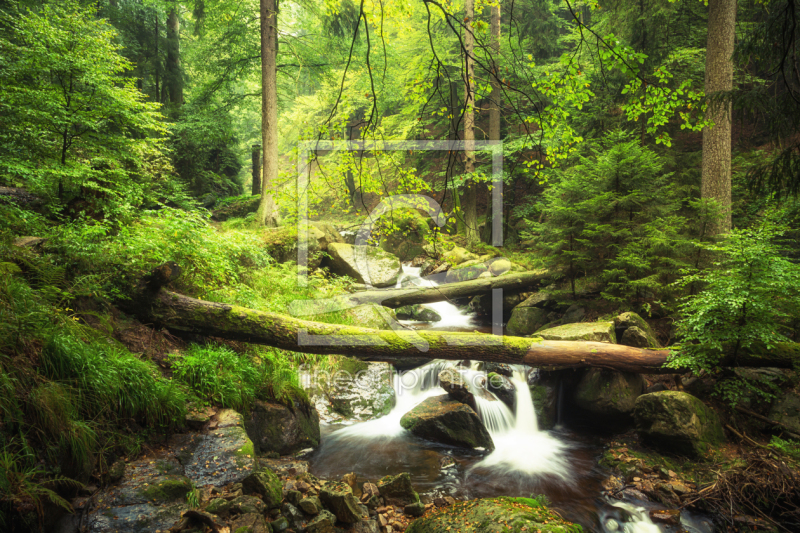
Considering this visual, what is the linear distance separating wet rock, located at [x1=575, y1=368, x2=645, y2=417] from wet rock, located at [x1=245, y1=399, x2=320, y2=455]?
4.53m

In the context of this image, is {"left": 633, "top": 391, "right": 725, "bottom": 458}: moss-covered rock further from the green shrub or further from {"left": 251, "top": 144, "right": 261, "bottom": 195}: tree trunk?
{"left": 251, "top": 144, "right": 261, "bottom": 195}: tree trunk

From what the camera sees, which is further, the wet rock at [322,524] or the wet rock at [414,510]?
the wet rock at [414,510]

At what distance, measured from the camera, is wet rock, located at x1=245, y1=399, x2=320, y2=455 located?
16.0ft

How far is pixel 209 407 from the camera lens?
4.35m

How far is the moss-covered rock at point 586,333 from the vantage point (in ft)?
20.9

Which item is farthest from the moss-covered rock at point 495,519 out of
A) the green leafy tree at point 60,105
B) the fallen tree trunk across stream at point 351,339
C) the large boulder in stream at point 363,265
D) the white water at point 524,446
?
the large boulder in stream at point 363,265

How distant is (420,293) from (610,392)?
Answer: 4.79 metres

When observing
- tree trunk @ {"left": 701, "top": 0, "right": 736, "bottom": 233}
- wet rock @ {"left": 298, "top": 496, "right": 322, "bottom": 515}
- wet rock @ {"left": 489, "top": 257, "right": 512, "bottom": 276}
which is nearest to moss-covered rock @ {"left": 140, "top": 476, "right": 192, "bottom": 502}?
wet rock @ {"left": 298, "top": 496, "right": 322, "bottom": 515}

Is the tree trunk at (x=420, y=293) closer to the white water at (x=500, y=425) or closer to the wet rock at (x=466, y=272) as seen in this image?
the wet rock at (x=466, y=272)

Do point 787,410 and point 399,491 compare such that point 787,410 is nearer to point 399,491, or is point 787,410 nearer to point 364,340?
point 399,491

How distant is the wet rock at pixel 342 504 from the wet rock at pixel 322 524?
0.34ft

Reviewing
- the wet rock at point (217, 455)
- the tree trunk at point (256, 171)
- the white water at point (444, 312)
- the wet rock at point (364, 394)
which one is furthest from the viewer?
the tree trunk at point (256, 171)

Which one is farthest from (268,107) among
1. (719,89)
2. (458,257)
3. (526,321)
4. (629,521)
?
(629,521)

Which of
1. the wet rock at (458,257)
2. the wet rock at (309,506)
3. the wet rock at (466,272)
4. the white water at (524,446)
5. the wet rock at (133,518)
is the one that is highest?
the wet rock at (458,257)
